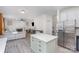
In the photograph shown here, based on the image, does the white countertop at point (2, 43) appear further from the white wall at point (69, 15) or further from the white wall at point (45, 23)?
the white wall at point (69, 15)

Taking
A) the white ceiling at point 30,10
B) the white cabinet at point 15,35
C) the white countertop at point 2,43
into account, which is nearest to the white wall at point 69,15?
the white ceiling at point 30,10

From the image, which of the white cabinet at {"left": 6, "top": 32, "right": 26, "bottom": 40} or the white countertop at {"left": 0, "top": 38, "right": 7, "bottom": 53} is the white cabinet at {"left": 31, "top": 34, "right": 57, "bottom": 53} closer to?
Result: the white cabinet at {"left": 6, "top": 32, "right": 26, "bottom": 40}

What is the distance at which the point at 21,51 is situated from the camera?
1.56m

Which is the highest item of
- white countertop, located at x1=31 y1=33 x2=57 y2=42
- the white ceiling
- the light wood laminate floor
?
the white ceiling

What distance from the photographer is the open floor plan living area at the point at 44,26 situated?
149cm

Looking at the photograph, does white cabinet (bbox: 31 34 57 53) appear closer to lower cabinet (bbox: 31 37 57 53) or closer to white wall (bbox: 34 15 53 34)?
lower cabinet (bbox: 31 37 57 53)

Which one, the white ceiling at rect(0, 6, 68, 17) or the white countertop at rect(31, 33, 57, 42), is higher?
the white ceiling at rect(0, 6, 68, 17)

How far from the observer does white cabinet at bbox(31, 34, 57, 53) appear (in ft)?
5.01

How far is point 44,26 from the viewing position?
1574mm

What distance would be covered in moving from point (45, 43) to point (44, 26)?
13.4 inches

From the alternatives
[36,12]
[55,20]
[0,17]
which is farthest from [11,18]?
[55,20]

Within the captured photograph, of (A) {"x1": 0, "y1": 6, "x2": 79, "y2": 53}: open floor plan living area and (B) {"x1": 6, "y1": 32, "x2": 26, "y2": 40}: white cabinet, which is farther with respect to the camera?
(B) {"x1": 6, "y1": 32, "x2": 26, "y2": 40}: white cabinet


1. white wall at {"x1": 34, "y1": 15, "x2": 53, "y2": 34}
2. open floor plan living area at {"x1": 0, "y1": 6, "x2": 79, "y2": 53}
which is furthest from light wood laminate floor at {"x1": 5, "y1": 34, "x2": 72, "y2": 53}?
white wall at {"x1": 34, "y1": 15, "x2": 53, "y2": 34}
